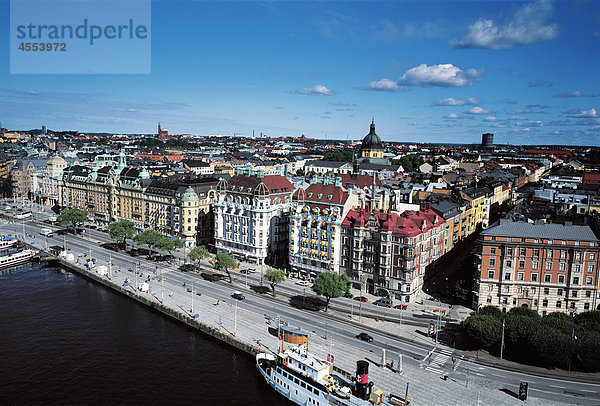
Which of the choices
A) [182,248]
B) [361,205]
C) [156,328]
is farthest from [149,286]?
[361,205]

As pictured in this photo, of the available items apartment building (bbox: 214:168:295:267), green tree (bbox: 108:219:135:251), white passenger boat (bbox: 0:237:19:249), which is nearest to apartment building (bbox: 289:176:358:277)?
apartment building (bbox: 214:168:295:267)

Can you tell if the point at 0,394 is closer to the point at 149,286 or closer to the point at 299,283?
the point at 149,286

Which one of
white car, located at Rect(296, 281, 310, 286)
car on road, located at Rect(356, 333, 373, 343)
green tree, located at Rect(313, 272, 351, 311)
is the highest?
green tree, located at Rect(313, 272, 351, 311)

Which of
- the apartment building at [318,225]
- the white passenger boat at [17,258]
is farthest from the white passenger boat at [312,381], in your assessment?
the white passenger boat at [17,258]

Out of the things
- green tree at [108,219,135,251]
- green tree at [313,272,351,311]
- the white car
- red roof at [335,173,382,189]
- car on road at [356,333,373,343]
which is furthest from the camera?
red roof at [335,173,382,189]

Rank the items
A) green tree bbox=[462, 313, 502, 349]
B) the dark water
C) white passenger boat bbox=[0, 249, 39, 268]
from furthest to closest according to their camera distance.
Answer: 1. white passenger boat bbox=[0, 249, 39, 268]
2. green tree bbox=[462, 313, 502, 349]
3. the dark water

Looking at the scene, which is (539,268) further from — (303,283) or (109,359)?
(109,359)

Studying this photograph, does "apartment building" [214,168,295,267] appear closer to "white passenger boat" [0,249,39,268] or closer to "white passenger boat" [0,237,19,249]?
"white passenger boat" [0,249,39,268]
